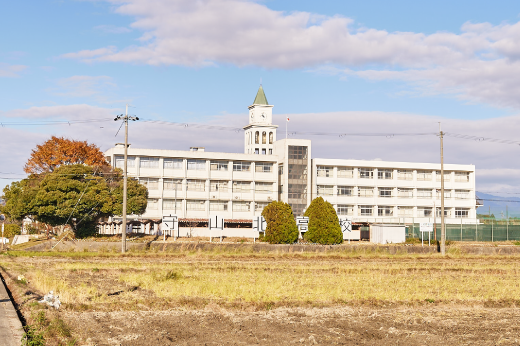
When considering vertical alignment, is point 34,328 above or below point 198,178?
below

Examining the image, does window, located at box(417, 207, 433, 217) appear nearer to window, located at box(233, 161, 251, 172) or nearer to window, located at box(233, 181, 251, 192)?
window, located at box(233, 181, 251, 192)

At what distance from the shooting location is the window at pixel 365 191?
9156cm

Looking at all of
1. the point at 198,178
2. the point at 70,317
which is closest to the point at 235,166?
the point at 198,178

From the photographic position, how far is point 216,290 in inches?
793

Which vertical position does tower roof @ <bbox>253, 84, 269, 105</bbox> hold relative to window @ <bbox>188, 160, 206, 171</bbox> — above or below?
above

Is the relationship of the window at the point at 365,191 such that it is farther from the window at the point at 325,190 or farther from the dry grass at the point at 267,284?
the dry grass at the point at 267,284

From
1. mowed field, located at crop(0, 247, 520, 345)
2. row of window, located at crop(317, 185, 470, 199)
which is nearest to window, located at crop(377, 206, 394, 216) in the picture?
row of window, located at crop(317, 185, 470, 199)

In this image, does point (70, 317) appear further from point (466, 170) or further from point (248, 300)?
point (466, 170)

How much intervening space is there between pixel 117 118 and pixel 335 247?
2157 cm

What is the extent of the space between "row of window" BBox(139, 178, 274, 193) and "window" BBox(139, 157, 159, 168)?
1.96 metres

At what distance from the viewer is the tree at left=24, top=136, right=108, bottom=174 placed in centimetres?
7444

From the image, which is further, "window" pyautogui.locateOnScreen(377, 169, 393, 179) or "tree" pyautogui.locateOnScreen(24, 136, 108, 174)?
"window" pyautogui.locateOnScreen(377, 169, 393, 179)

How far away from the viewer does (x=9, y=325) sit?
12.8 metres

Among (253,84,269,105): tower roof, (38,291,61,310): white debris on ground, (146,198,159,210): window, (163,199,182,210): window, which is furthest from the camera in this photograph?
(253,84,269,105): tower roof
